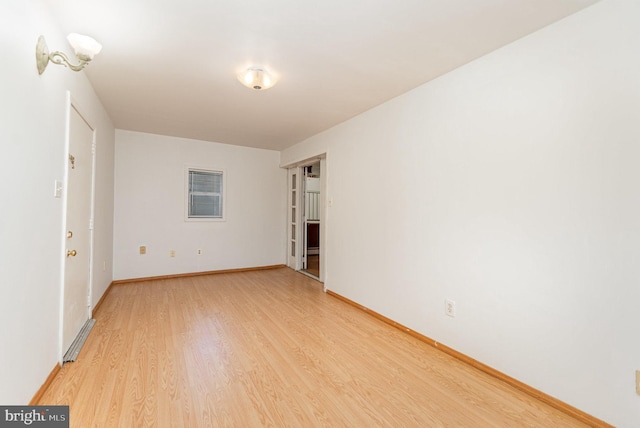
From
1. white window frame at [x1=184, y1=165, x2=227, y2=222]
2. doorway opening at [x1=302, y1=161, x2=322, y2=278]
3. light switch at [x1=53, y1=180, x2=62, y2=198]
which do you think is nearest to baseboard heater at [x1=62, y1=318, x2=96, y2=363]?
light switch at [x1=53, y1=180, x2=62, y2=198]

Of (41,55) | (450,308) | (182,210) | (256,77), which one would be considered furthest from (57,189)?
(450,308)

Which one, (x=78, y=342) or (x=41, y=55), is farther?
(x=78, y=342)

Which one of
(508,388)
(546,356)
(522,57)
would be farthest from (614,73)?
(508,388)

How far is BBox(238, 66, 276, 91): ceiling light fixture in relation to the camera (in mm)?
2367

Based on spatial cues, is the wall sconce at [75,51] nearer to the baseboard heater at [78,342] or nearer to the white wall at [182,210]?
the baseboard heater at [78,342]

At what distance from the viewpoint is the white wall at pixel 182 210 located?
4.40m

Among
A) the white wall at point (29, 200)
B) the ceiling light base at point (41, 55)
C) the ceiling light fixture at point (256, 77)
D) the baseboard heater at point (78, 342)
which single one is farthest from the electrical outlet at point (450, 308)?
the ceiling light base at point (41, 55)

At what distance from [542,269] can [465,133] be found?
1.15 m

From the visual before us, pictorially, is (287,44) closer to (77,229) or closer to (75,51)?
(75,51)

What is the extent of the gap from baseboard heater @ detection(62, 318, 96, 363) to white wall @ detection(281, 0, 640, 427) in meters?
2.80

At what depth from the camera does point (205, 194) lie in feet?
16.5

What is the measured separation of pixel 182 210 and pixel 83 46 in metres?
3.49

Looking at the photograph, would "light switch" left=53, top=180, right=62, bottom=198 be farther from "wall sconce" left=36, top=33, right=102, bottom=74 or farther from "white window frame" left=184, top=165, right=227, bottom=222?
"white window frame" left=184, top=165, right=227, bottom=222

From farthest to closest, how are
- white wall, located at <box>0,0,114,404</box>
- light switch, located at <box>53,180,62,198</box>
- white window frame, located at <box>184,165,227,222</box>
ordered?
white window frame, located at <box>184,165,227,222</box>, light switch, located at <box>53,180,62,198</box>, white wall, located at <box>0,0,114,404</box>
